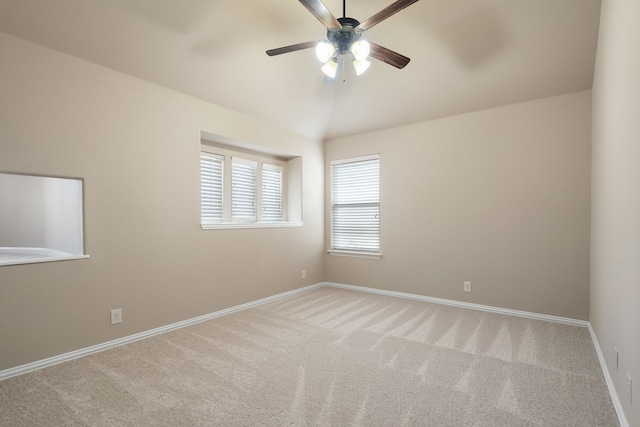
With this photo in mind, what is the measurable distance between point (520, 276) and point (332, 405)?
2851mm

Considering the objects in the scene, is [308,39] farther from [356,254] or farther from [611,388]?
[611,388]

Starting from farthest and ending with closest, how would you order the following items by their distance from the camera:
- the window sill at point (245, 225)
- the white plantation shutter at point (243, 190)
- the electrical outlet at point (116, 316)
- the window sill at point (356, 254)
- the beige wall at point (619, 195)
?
the window sill at point (356, 254) → the white plantation shutter at point (243, 190) → the window sill at point (245, 225) → the electrical outlet at point (116, 316) → the beige wall at point (619, 195)

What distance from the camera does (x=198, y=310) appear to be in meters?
3.41

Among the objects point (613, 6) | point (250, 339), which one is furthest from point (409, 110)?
point (250, 339)

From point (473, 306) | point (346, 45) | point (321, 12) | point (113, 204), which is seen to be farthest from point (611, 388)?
point (113, 204)

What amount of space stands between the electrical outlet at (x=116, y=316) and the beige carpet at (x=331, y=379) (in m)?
0.24

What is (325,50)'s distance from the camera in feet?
7.88

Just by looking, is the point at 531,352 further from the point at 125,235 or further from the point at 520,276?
the point at 125,235

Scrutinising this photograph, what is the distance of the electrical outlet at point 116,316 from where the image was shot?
2.74m

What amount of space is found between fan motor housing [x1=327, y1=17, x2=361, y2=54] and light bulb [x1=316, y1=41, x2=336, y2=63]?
4cm

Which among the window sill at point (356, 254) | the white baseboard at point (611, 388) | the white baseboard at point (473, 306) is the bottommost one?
the white baseboard at point (473, 306)

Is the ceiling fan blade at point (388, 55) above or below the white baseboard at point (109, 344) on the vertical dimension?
above

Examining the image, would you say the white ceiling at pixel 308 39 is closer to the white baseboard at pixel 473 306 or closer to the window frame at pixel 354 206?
the window frame at pixel 354 206

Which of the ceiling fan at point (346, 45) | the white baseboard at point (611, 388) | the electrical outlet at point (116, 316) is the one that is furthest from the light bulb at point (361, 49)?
the electrical outlet at point (116, 316)
